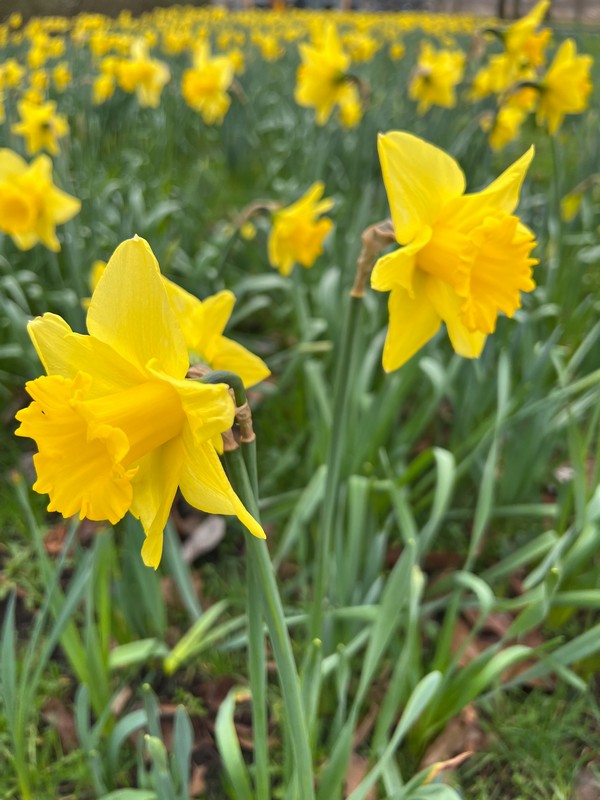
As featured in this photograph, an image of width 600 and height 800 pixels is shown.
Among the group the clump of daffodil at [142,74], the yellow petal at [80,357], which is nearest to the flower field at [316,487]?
the yellow petal at [80,357]

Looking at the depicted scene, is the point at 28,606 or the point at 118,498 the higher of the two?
the point at 118,498

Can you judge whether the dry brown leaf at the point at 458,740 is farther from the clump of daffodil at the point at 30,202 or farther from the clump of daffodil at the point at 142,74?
the clump of daffodil at the point at 142,74

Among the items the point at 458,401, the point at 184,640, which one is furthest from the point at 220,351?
the point at 458,401

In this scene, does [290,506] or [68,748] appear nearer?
[68,748]

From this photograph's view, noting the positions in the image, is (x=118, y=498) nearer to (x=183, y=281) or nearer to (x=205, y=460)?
(x=205, y=460)

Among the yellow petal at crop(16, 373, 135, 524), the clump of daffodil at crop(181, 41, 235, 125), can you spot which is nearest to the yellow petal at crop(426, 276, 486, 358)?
the yellow petal at crop(16, 373, 135, 524)

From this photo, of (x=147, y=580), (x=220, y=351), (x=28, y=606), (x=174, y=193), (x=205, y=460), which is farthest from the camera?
(x=174, y=193)
